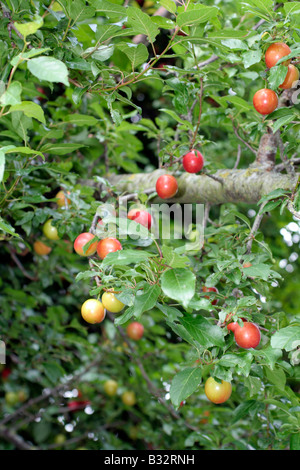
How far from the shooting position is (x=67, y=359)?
75.0 inches

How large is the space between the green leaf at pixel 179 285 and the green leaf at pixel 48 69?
332 mm

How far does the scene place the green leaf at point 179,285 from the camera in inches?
25.9

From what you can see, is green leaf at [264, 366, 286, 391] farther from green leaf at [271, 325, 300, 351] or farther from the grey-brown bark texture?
the grey-brown bark texture

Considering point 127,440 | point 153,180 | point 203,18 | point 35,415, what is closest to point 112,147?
→ point 153,180

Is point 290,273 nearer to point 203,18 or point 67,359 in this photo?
point 67,359

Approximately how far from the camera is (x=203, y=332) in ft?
2.74

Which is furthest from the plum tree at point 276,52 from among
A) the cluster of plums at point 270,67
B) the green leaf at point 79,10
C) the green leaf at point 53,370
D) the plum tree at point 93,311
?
the green leaf at point 53,370

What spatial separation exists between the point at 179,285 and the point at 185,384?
0.28 m

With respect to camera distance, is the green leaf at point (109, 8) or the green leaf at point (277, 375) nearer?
the green leaf at point (109, 8)

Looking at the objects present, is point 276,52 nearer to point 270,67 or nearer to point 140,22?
point 270,67

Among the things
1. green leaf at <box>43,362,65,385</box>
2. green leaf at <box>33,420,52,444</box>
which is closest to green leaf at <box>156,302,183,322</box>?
green leaf at <box>43,362,65,385</box>

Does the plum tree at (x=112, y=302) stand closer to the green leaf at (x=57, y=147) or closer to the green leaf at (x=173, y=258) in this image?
the green leaf at (x=173, y=258)

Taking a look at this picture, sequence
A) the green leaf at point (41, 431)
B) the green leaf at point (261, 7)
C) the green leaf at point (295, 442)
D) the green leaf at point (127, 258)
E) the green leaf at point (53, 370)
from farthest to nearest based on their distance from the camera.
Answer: the green leaf at point (41, 431)
the green leaf at point (53, 370)
the green leaf at point (295, 442)
the green leaf at point (261, 7)
the green leaf at point (127, 258)

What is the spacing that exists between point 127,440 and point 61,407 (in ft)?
1.51
